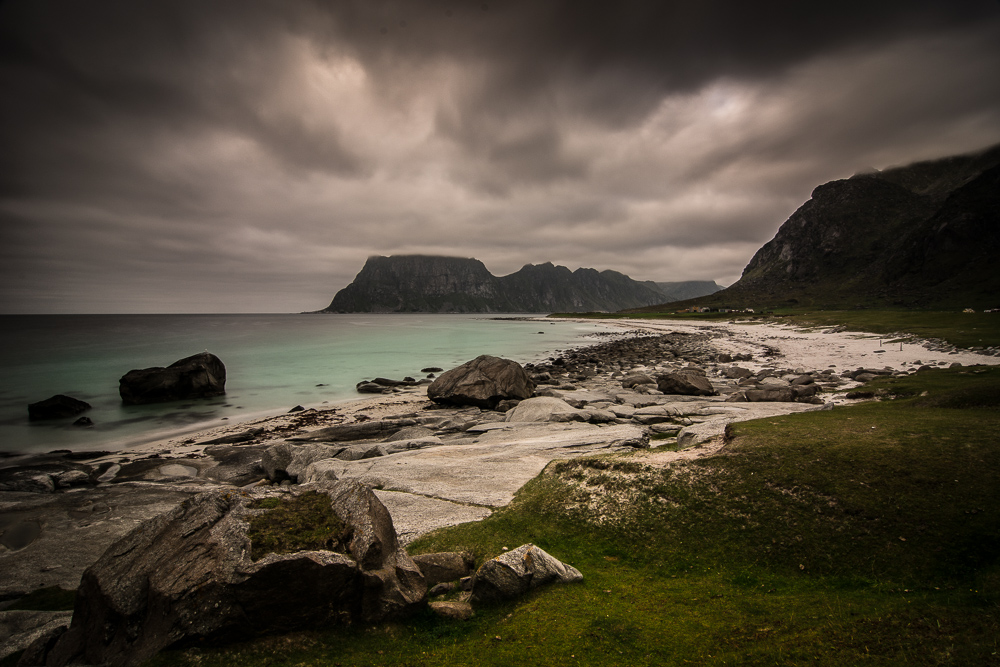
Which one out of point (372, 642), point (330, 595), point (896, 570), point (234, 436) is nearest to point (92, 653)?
point (330, 595)

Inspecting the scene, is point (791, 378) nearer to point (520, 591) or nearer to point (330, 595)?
point (520, 591)

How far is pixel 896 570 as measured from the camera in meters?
7.26

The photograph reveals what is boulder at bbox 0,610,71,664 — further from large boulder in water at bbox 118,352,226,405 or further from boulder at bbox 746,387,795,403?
large boulder in water at bbox 118,352,226,405

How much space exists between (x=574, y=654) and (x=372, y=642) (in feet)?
10.2

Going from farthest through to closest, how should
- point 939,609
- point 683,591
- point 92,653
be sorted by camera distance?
1. point 683,591
2. point 92,653
3. point 939,609

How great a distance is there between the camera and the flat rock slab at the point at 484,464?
46.0 ft

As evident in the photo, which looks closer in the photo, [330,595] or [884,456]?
[330,595]

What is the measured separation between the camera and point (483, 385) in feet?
114

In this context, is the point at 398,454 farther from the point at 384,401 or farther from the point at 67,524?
the point at 384,401

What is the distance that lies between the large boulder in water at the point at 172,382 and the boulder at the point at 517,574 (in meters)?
43.2

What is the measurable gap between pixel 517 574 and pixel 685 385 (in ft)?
92.0

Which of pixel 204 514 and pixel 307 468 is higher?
pixel 204 514

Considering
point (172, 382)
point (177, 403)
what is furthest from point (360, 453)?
point (172, 382)

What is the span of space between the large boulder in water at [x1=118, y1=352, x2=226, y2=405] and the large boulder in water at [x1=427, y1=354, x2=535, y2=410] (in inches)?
900
